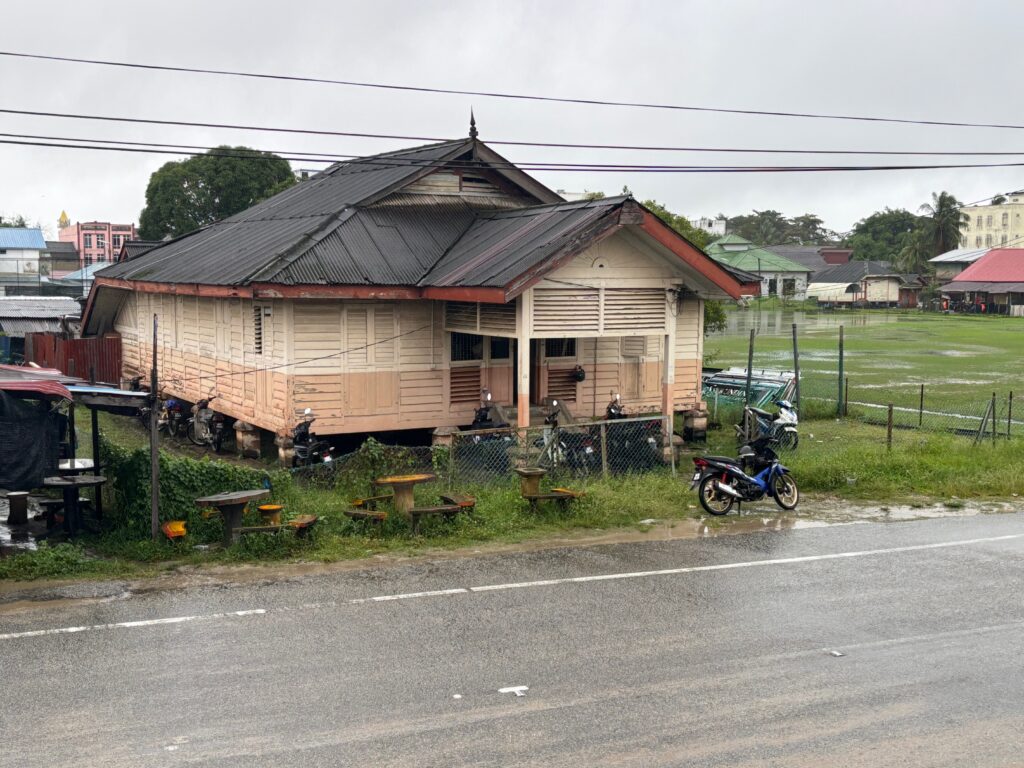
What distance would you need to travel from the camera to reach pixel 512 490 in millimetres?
14906

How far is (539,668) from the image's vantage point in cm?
854

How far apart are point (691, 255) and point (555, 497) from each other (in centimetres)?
687

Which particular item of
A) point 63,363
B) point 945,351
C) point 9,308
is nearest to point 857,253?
point 945,351

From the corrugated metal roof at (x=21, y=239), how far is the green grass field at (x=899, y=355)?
5523 centimetres

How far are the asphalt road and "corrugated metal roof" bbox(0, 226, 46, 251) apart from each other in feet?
269

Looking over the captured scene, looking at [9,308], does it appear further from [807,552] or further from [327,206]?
[807,552]

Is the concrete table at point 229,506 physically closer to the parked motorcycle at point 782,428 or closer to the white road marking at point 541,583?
the white road marking at point 541,583

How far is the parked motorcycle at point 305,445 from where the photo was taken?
61.2 ft

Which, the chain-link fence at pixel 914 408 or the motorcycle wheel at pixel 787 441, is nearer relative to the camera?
the motorcycle wheel at pixel 787 441

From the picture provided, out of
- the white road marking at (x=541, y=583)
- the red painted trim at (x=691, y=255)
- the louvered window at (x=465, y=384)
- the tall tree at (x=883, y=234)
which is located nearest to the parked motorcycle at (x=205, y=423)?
the louvered window at (x=465, y=384)

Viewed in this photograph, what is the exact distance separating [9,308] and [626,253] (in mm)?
33363

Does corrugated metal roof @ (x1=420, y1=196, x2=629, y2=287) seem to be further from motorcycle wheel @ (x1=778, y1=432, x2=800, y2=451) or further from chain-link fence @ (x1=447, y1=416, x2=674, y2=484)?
motorcycle wheel @ (x1=778, y1=432, x2=800, y2=451)

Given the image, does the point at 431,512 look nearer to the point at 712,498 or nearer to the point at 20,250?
the point at 712,498

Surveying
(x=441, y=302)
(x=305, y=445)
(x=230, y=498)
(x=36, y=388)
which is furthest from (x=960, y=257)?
(x=36, y=388)
